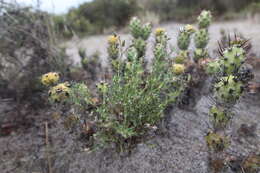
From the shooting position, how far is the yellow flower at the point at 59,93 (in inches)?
67.4

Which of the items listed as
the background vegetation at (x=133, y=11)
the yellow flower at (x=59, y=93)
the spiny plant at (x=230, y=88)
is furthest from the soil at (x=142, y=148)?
the background vegetation at (x=133, y=11)

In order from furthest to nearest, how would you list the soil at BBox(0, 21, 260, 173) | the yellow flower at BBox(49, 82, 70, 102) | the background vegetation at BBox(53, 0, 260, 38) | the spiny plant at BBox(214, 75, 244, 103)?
the background vegetation at BBox(53, 0, 260, 38)
the soil at BBox(0, 21, 260, 173)
the yellow flower at BBox(49, 82, 70, 102)
the spiny plant at BBox(214, 75, 244, 103)

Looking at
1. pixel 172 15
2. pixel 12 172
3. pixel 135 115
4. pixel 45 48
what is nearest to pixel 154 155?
pixel 135 115

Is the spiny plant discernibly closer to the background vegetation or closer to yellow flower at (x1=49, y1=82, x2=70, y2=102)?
yellow flower at (x1=49, y1=82, x2=70, y2=102)

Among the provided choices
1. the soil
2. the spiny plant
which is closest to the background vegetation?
the soil

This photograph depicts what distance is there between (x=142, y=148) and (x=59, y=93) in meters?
0.84

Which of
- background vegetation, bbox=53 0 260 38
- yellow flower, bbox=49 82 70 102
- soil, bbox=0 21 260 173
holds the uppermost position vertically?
background vegetation, bbox=53 0 260 38

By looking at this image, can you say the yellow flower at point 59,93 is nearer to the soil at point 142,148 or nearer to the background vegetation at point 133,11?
the soil at point 142,148

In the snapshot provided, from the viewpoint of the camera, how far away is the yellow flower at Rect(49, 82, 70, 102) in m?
1.71

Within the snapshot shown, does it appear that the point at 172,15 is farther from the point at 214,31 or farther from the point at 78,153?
the point at 78,153

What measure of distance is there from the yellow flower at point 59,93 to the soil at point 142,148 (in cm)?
41

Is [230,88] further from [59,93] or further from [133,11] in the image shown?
[133,11]

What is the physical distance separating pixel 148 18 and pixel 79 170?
25.9 ft

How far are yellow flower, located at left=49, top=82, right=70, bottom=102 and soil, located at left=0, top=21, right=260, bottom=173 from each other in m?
0.41
